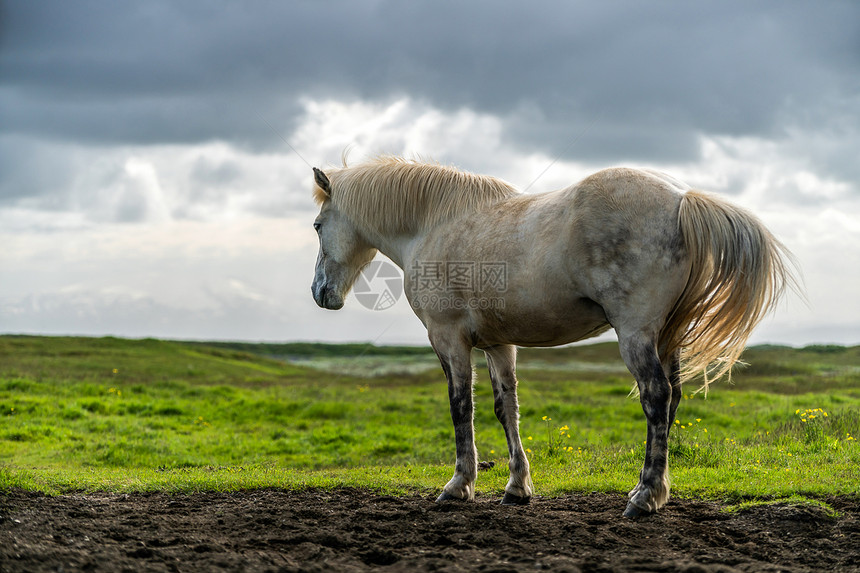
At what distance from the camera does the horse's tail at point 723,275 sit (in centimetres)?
579

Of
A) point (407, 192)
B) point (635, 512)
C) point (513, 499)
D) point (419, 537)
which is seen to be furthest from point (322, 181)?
point (635, 512)

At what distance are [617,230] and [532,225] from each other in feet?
2.75

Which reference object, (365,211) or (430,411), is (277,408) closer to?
(430,411)

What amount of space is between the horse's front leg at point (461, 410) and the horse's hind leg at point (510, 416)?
1.20ft

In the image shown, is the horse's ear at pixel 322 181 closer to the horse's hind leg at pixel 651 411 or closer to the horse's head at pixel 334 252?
the horse's head at pixel 334 252

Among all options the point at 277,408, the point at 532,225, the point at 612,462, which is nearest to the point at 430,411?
the point at 277,408

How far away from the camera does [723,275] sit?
19.5 feet

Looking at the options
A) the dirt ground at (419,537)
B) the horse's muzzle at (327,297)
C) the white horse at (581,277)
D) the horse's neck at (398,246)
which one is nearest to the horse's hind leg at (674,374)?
the white horse at (581,277)

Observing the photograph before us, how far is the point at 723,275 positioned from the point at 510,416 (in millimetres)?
2688

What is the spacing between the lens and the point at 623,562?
4.76 m

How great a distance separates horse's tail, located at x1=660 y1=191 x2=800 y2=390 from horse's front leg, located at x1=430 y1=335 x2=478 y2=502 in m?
1.99

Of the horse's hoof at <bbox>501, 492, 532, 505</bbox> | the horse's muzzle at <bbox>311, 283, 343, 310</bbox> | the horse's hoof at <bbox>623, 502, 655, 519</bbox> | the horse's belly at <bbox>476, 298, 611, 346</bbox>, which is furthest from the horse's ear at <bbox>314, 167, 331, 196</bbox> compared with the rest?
the horse's hoof at <bbox>623, 502, 655, 519</bbox>

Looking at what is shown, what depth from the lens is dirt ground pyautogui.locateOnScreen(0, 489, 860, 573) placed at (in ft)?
15.6

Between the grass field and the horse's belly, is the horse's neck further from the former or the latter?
the grass field
